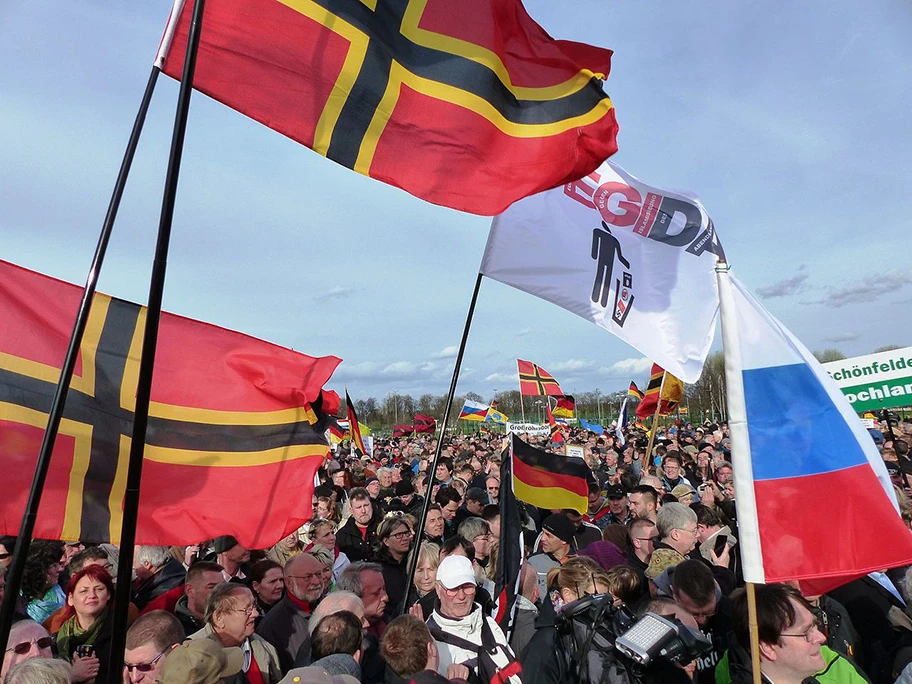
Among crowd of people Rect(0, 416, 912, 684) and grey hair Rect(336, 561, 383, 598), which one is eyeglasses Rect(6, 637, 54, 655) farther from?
grey hair Rect(336, 561, 383, 598)

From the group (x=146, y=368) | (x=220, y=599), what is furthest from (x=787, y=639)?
(x=146, y=368)

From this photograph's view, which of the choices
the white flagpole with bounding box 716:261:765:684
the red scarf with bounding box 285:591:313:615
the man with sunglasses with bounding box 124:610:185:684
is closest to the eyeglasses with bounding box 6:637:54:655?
the man with sunglasses with bounding box 124:610:185:684

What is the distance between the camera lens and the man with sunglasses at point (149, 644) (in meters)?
3.38

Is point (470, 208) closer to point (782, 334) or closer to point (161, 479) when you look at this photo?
point (782, 334)

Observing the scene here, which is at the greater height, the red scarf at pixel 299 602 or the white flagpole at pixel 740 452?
the white flagpole at pixel 740 452

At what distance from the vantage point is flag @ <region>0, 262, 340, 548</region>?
3.47 m

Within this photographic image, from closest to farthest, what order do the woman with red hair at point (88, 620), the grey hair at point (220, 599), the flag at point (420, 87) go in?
the flag at point (420, 87) < the grey hair at point (220, 599) < the woman with red hair at point (88, 620)

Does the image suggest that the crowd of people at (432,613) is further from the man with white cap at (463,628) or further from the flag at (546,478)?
the flag at (546,478)

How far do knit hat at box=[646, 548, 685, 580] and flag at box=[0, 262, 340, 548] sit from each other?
2723 mm

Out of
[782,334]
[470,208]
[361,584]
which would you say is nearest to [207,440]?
[361,584]

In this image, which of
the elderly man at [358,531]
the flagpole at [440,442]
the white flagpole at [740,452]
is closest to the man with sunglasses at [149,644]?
the flagpole at [440,442]

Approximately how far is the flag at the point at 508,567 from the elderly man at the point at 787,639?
171 centimetres

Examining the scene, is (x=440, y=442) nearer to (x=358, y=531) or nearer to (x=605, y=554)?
(x=605, y=554)

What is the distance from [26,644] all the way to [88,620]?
0.70 m
